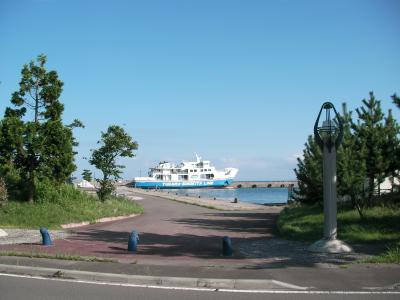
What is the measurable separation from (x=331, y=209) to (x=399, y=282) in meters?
4.34

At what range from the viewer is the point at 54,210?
21.6 metres

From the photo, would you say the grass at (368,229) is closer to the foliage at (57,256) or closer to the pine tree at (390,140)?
the pine tree at (390,140)

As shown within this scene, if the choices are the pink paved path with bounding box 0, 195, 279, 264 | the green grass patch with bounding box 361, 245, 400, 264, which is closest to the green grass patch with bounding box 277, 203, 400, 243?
the pink paved path with bounding box 0, 195, 279, 264

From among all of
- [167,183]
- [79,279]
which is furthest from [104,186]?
[167,183]

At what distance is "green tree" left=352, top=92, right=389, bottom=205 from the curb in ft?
38.9

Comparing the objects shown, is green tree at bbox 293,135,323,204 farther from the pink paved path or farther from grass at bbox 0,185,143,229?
grass at bbox 0,185,143,229

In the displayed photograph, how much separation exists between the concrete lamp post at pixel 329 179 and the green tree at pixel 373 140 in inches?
243

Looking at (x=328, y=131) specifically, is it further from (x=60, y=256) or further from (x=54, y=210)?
(x=54, y=210)

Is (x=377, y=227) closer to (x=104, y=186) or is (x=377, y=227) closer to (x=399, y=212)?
(x=399, y=212)

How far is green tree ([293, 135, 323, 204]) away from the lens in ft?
73.9

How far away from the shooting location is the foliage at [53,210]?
2000 cm

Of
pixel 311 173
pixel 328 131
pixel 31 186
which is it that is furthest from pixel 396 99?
pixel 31 186

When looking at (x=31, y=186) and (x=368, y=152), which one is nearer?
(x=368, y=152)

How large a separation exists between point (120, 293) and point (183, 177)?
4740 inches
